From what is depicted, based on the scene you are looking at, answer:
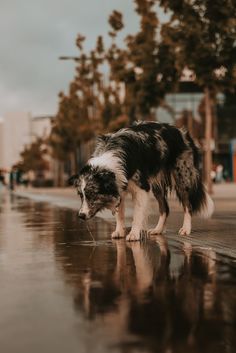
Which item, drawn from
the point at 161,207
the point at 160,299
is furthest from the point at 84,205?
the point at 160,299

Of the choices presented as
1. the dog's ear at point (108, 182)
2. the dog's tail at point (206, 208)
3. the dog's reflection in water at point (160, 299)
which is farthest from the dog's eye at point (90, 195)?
the dog's tail at point (206, 208)

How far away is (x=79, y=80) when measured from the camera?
173 feet

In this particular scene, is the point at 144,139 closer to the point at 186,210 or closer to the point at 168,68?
the point at 186,210

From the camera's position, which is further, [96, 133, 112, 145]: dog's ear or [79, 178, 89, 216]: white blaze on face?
[96, 133, 112, 145]: dog's ear

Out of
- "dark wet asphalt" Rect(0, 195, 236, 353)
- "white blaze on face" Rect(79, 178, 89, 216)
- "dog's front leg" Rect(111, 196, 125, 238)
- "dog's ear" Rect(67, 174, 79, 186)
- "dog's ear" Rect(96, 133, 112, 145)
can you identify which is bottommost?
"dark wet asphalt" Rect(0, 195, 236, 353)

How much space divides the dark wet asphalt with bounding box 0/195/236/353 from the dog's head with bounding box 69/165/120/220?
1.76 feet

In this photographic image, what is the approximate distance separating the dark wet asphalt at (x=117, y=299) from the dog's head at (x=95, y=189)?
1.76 ft

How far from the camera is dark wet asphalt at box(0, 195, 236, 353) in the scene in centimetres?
445

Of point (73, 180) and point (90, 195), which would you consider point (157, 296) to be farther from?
point (73, 180)

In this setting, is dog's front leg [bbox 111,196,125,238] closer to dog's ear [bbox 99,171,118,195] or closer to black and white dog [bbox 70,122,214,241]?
black and white dog [bbox 70,122,214,241]

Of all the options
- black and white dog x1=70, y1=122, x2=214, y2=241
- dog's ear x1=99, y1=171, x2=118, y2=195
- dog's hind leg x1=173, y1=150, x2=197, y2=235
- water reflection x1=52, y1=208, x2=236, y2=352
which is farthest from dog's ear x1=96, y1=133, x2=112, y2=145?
water reflection x1=52, y1=208, x2=236, y2=352

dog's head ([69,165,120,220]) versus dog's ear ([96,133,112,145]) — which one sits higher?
dog's ear ([96,133,112,145])

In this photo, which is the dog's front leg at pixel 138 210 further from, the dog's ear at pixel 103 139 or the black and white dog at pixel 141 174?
the dog's ear at pixel 103 139

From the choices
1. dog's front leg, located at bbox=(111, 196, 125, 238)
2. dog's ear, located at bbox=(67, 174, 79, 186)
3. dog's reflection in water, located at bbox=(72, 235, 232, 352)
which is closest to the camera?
dog's reflection in water, located at bbox=(72, 235, 232, 352)
